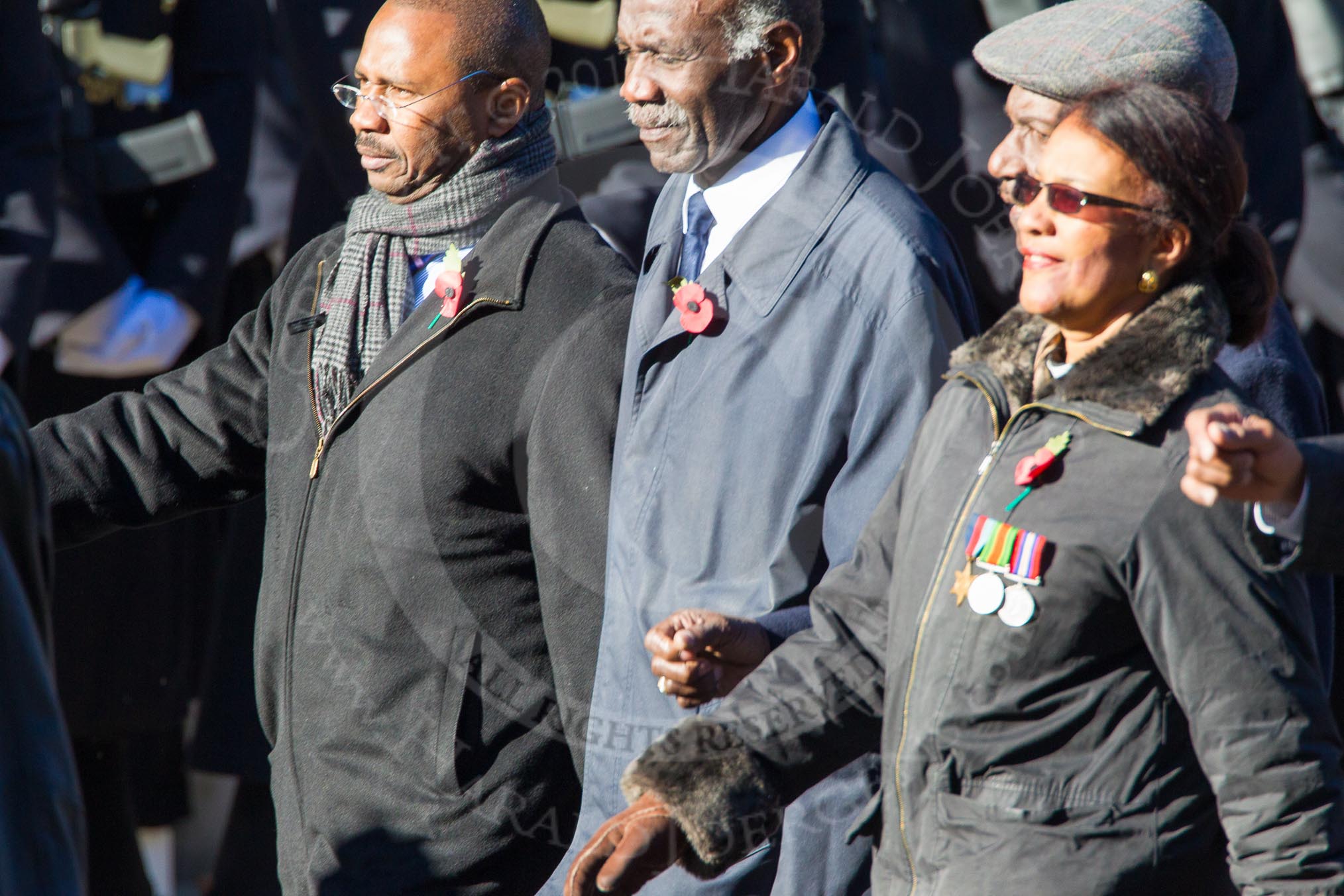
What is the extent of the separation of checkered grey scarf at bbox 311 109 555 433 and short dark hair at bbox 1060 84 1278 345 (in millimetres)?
1112

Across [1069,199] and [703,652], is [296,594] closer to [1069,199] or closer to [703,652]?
[703,652]

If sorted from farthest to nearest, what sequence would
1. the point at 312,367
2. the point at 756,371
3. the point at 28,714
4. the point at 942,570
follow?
1. the point at 312,367
2. the point at 756,371
3. the point at 942,570
4. the point at 28,714

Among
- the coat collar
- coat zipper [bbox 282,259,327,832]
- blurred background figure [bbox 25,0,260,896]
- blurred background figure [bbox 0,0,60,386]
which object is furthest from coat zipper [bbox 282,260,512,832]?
blurred background figure [bbox 25,0,260,896]

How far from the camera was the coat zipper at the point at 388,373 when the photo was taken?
2.90m

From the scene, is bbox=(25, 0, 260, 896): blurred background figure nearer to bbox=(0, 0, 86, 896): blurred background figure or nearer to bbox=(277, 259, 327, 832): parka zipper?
bbox=(277, 259, 327, 832): parka zipper

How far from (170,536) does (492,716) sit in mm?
2328

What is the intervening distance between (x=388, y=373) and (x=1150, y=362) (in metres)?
1.29

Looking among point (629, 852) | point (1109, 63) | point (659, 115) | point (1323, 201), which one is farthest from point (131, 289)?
point (629, 852)

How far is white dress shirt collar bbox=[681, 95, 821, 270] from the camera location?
2787 millimetres

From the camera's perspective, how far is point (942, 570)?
2.15 m

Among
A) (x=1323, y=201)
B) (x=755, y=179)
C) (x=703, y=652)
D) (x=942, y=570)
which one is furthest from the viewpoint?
(x=1323, y=201)

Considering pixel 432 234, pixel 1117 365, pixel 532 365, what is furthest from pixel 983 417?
pixel 432 234

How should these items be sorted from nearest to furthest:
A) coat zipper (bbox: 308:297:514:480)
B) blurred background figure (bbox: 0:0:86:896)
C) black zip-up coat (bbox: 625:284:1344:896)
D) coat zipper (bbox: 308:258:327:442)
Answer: blurred background figure (bbox: 0:0:86:896) → black zip-up coat (bbox: 625:284:1344:896) → coat zipper (bbox: 308:297:514:480) → coat zipper (bbox: 308:258:327:442)

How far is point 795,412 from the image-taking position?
2.59 meters
